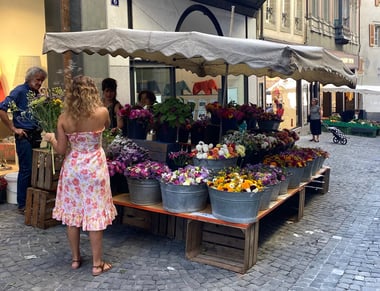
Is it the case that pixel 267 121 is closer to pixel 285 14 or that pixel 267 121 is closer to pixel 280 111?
pixel 280 111

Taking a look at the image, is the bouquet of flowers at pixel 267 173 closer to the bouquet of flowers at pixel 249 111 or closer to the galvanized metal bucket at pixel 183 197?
the galvanized metal bucket at pixel 183 197

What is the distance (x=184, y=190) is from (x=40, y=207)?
1959mm

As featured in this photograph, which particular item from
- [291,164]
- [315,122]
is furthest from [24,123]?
[315,122]

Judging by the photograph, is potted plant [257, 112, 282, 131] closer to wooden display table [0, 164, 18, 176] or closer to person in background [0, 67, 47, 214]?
person in background [0, 67, 47, 214]

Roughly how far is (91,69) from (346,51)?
22.5m

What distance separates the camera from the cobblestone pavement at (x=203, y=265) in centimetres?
411

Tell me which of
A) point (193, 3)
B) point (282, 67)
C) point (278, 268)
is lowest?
point (278, 268)

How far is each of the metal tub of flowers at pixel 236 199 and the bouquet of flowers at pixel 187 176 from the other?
16cm

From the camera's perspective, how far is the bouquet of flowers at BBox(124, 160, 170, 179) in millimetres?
4805

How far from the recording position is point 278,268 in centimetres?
449

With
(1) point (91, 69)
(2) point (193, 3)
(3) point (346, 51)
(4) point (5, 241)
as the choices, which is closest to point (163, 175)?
(4) point (5, 241)

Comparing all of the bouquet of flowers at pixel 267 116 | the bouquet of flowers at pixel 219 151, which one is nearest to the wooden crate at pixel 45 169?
the bouquet of flowers at pixel 219 151

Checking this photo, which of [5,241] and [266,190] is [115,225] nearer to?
[5,241]

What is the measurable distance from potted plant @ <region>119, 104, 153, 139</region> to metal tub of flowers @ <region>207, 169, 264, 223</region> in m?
1.57
